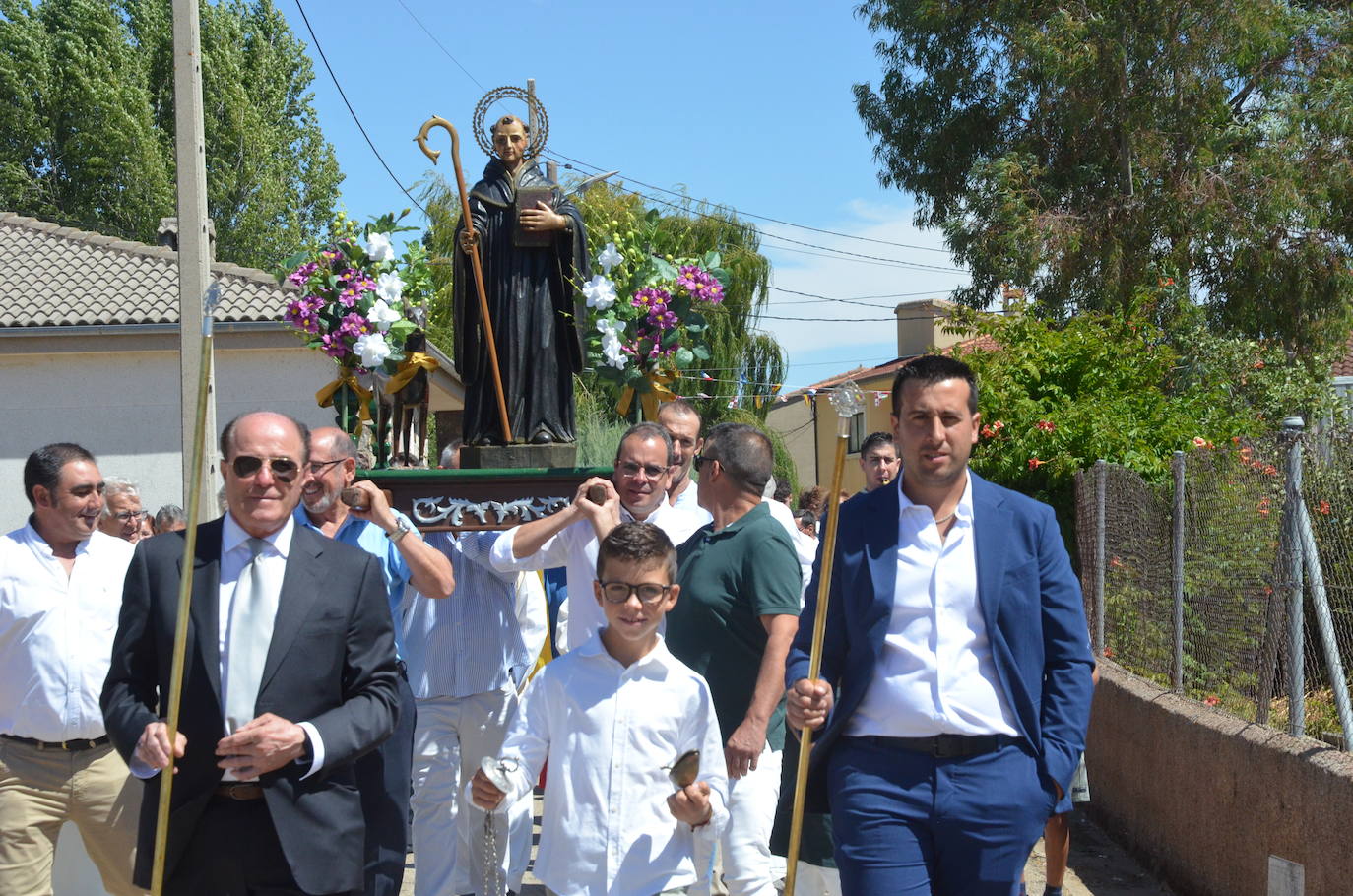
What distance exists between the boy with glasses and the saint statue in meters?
2.34

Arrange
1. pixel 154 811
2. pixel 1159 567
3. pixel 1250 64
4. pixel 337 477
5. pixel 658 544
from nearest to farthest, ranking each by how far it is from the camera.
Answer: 1. pixel 154 811
2. pixel 658 544
3. pixel 337 477
4. pixel 1159 567
5. pixel 1250 64

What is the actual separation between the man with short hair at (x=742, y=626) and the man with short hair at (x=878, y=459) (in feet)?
10.3

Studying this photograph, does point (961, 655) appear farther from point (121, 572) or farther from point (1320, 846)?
point (121, 572)

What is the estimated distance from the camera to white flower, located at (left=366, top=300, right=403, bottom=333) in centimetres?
675

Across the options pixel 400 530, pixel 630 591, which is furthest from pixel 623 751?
pixel 400 530

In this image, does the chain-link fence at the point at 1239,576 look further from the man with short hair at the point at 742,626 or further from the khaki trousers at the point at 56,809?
the khaki trousers at the point at 56,809

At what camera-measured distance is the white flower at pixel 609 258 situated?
644 cm

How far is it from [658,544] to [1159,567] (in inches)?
202

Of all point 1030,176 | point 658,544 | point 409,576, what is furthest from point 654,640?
point 1030,176

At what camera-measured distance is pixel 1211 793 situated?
6.68 meters

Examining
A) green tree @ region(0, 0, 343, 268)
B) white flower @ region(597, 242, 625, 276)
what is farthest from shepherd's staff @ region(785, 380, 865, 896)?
green tree @ region(0, 0, 343, 268)

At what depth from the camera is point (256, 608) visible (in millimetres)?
3719

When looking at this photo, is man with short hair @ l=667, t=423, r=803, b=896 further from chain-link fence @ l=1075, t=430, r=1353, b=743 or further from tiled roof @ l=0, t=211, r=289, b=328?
tiled roof @ l=0, t=211, r=289, b=328

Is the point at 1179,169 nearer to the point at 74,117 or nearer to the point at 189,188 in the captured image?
the point at 189,188
